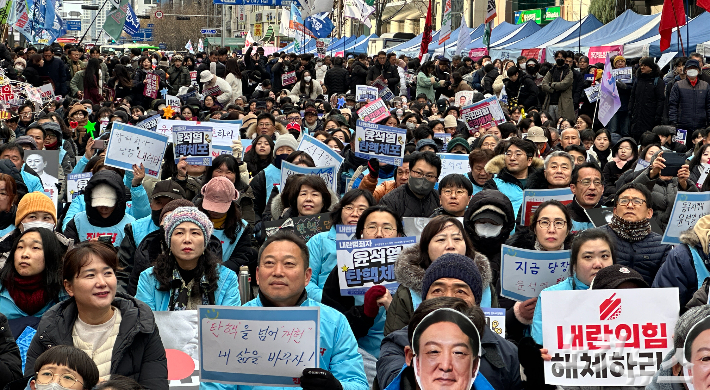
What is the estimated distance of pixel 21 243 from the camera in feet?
16.0

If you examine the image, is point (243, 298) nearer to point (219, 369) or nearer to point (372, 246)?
point (372, 246)

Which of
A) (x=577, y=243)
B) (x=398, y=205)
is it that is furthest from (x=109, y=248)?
(x=398, y=205)

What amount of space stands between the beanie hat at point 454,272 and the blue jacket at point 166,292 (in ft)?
4.38

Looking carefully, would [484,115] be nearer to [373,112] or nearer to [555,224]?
[373,112]

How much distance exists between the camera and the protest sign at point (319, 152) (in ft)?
30.9

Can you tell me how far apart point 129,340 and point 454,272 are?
4.80 feet

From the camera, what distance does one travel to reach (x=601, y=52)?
21.4 m

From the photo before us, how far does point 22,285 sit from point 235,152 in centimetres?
556

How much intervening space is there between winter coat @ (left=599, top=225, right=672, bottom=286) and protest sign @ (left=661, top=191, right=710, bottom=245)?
0.97 feet

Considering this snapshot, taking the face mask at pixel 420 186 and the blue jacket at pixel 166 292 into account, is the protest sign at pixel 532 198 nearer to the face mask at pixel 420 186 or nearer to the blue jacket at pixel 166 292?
the face mask at pixel 420 186

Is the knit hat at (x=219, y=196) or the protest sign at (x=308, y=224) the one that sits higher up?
the knit hat at (x=219, y=196)

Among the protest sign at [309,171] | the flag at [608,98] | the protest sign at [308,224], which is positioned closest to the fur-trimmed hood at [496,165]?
the protest sign at [309,171]

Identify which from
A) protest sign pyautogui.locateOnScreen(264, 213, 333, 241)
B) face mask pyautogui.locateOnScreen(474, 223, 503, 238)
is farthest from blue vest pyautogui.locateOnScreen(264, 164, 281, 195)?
face mask pyautogui.locateOnScreen(474, 223, 503, 238)

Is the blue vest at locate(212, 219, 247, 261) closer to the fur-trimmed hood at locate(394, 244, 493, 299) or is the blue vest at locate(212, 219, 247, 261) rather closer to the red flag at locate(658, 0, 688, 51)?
the fur-trimmed hood at locate(394, 244, 493, 299)
